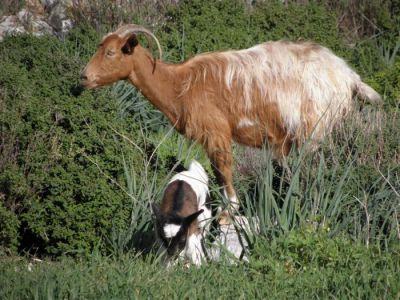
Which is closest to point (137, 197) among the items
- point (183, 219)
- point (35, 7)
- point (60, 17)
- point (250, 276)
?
point (183, 219)

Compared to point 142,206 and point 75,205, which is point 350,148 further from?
point 75,205

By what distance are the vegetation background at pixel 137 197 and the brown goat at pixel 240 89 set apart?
0.90 ft

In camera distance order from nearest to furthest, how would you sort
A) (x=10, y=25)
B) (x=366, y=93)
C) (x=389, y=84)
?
(x=366, y=93), (x=389, y=84), (x=10, y=25)

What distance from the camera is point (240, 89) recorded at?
1070 cm

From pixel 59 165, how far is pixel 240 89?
2265 millimetres

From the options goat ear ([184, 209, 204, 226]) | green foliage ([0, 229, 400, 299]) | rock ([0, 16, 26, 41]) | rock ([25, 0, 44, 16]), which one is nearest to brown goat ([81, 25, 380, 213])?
goat ear ([184, 209, 204, 226])

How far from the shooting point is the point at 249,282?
24.7 feet

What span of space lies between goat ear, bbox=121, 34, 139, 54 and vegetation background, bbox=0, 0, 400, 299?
1.84 ft

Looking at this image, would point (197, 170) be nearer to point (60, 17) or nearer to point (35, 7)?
point (60, 17)

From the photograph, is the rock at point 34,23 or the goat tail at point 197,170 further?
the rock at point 34,23

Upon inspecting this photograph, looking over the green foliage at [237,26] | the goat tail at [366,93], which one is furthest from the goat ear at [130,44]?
the green foliage at [237,26]

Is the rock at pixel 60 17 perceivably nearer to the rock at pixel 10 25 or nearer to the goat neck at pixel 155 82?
the rock at pixel 10 25

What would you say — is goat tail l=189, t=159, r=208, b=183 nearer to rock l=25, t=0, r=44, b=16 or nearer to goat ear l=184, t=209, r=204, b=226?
goat ear l=184, t=209, r=204, b=226

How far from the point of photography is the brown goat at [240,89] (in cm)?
1054
